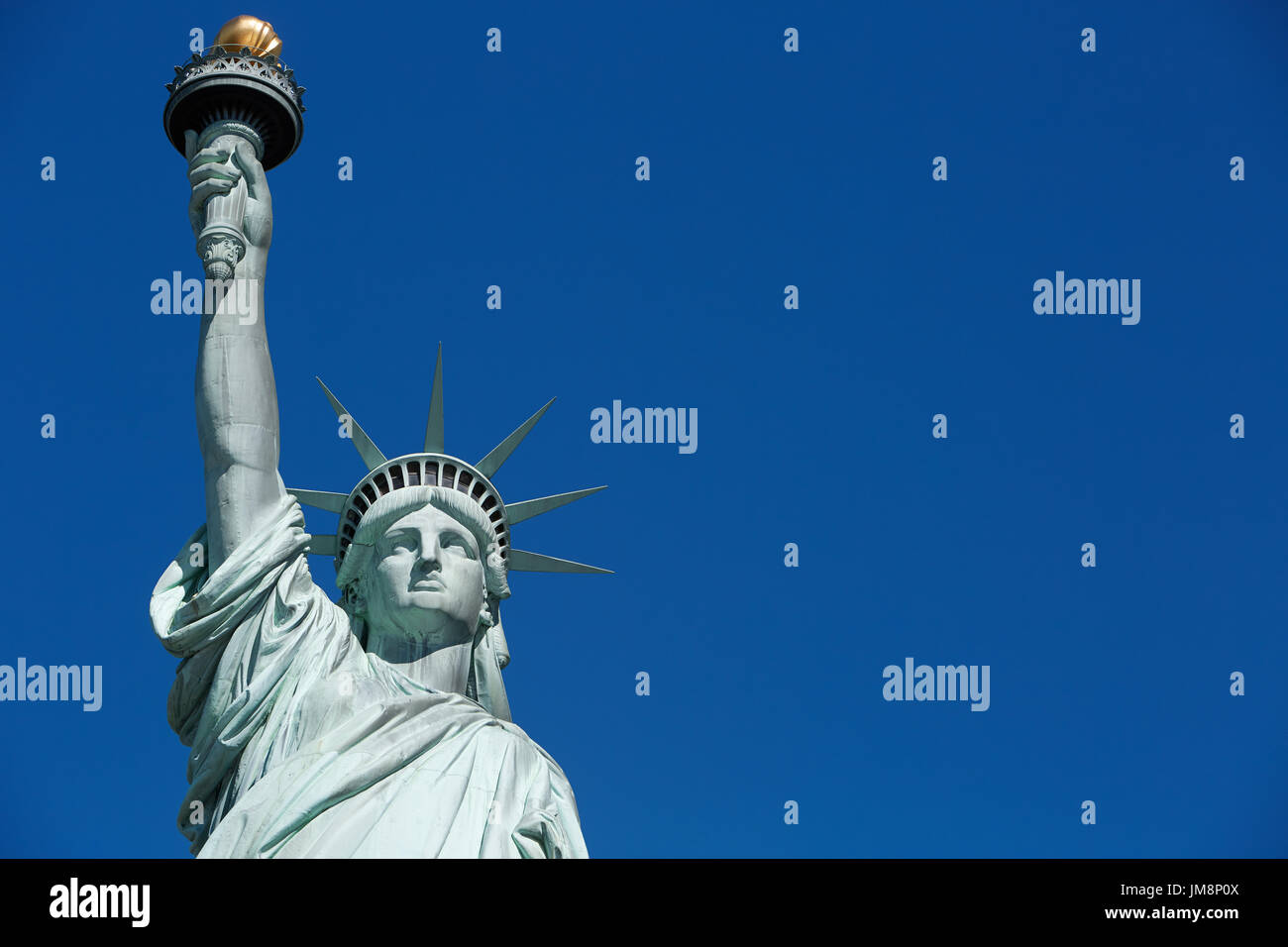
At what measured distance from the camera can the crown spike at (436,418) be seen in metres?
19.5

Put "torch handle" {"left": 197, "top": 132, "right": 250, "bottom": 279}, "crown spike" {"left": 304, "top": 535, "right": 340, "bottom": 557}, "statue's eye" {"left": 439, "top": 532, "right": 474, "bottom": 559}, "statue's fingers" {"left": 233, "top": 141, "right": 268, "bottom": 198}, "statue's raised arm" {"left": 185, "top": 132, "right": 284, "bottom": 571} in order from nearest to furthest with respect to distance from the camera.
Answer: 1. "statue's raised arm" {"left": 185, "top": 132, "right": 284, "bottom": 571}
2. "torch handle" {"left": 197, "top": 132, "right": 250, "bottom": 279}
3. "statue's fingers" {"left": 233, "top": 141, "right": 268, "bottom": 198}
4. "statue's eye" {"left": 439, "top": 532, "right": 474, "bottom": 559}
5. "crown spike" {"left": 304, "top": 535, "right": 340, "bottom": 557}

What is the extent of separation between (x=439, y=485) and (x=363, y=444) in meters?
1.16

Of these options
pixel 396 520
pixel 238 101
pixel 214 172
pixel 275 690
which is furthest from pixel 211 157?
pixel 275 690

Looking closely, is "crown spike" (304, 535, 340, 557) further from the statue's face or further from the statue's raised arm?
the statue's raised arm

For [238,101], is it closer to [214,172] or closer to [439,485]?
[214,172]

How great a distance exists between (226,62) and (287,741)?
261 inches

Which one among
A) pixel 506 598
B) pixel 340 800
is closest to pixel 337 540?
pixel 506 598

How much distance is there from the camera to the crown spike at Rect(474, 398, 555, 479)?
19.5 m

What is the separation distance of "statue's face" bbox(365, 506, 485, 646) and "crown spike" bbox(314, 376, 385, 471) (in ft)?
3.58

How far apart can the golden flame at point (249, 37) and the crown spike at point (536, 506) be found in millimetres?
5423

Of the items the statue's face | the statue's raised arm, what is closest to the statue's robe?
the statue's raised arm

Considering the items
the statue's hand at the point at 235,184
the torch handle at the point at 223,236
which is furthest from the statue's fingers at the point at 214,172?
the torch handle at the point at 223,236

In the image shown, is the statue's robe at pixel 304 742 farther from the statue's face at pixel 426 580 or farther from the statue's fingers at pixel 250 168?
the statue's fingers at pixel 250 168
